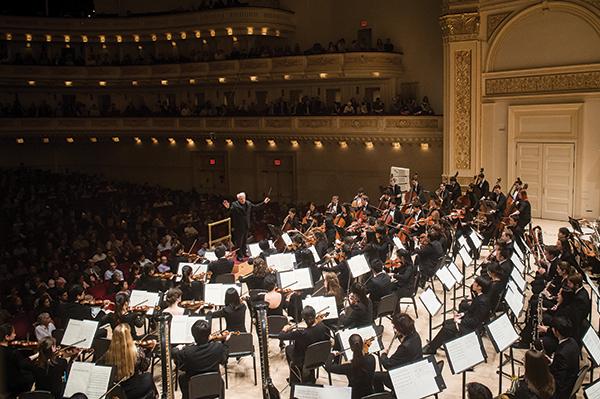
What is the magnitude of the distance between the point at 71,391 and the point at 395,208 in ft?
32.1

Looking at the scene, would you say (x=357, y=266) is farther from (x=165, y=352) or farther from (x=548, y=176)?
(x=548, y=176)

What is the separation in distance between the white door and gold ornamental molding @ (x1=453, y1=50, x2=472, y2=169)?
1749 millimetres

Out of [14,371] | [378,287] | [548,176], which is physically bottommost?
[14,371]

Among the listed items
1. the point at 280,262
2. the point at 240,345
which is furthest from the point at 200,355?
the point at 280,262

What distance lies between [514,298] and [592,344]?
1539mm

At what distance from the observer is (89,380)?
6.41 m

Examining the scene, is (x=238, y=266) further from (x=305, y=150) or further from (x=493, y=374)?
(x=305, y=150)

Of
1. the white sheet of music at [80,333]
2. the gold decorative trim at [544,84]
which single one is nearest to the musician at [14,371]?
the white sheet of music at [80,333]

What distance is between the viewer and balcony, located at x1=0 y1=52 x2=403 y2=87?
24969 millimetres

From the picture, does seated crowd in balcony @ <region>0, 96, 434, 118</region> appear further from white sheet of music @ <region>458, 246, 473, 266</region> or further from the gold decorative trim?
white sheet of music @ <region>458, 246, 473, 266</region>

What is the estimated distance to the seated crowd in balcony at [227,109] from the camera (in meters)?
24.4

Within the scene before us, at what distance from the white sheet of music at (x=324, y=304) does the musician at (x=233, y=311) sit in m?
0.99

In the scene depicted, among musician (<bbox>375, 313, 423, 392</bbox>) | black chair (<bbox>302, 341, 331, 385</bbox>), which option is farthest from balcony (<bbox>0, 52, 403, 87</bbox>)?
musician (<bbox>375, 313, 423, 392</bbox>)

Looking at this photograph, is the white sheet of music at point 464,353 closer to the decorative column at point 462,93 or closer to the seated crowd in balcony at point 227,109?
the decorative column at point 462,93
